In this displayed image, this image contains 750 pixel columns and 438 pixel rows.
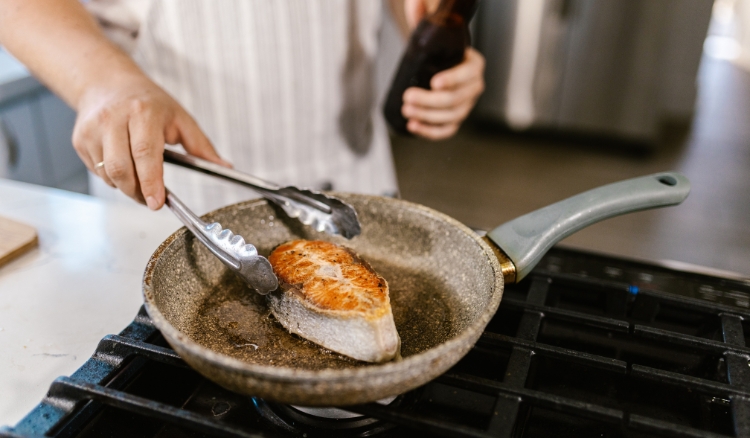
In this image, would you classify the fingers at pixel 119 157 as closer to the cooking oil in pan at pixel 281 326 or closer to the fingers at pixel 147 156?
the fingers at pixel 147 156

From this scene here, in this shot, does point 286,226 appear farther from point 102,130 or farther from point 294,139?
point 294,139

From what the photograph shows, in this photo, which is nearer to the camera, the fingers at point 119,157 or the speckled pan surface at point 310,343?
the speckled pan surface at point 310,343

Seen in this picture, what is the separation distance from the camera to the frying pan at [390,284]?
0.48m

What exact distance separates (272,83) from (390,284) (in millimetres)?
578

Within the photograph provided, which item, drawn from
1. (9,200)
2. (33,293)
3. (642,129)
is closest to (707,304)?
(33,293)

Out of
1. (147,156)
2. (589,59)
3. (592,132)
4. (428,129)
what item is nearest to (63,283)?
(147,156)

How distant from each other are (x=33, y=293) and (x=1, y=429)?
317 millimetres

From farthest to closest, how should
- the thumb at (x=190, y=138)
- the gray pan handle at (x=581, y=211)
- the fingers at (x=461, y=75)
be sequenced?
the fingers at (x=461, y=75) < the thumb at (x=190, y=138) < the gray pan handle at (x=581, y=211)

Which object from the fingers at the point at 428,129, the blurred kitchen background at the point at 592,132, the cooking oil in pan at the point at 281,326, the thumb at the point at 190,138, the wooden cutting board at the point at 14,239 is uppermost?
the thumb at the point at 190,138

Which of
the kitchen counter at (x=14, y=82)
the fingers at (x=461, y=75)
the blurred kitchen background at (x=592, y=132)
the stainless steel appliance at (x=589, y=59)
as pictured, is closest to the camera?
the fingers at (x=461, y=75)

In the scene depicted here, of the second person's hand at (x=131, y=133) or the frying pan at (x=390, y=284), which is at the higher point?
the second person's hand at (x=131, y=133)

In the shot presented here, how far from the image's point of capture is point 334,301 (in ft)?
1.97

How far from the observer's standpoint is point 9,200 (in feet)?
3.26

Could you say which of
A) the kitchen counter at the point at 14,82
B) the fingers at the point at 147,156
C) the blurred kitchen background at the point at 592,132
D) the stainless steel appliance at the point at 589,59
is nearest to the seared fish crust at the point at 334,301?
the fingers at the point at 147,156
